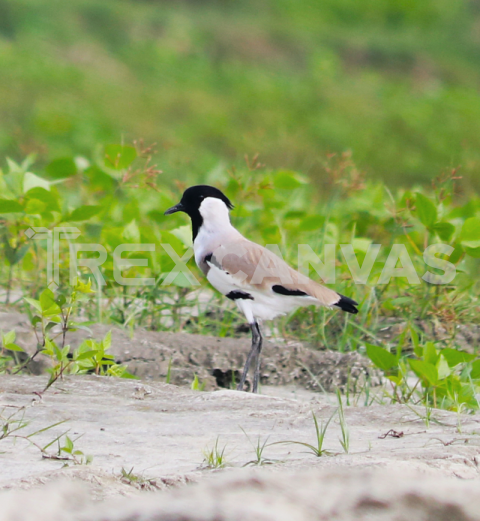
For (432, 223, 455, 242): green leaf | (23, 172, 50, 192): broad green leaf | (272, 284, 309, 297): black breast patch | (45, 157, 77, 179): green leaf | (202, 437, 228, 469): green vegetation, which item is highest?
(45, 157, 77, 179): green leaf

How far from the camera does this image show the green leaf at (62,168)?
4.39 meters

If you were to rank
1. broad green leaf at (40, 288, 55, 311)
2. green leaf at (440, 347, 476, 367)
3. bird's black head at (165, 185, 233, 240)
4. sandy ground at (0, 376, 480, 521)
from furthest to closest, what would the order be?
1. bird's black head at (165, 185, 233, 240)
2. green leaf at (440, 347, 476, 367)
3. broad green leaf at (40, 288, 55, 311)
4. sandy ground at (0, 376, 480, 521)

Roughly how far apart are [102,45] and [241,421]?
1396 cm

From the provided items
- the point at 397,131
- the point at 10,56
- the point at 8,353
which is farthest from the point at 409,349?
the point at 10,56

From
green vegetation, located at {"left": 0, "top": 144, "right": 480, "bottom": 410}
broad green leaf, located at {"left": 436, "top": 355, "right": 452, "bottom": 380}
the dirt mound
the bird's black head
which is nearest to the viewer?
broad green leaf, located at {"left": 436, "top": 355, "right": 452, "bottom": 380}

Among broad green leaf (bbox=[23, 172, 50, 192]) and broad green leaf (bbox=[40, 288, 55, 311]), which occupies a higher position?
broad green leaf (bbox=[23, 172, 50, 192])

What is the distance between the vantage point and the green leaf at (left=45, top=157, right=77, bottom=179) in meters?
4.39

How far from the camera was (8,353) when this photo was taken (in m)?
3.15

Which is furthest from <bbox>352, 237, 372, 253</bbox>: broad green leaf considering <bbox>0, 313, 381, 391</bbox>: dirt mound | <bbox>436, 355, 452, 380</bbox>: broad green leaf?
<bbox>436, 355, 452, 380</bbox>: broad green leaf

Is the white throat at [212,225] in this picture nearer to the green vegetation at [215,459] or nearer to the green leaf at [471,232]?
the green leaf at [471,232]

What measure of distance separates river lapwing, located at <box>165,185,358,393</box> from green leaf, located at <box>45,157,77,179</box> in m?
1.40

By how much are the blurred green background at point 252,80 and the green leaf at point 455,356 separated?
3.92 metres

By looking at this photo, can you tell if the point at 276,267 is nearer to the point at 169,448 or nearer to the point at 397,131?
the point at 169,448

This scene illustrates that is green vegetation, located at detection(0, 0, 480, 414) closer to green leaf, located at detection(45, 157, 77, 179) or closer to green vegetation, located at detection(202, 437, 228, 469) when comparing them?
green leaf, located at detection(45, 157, 77, 179)
